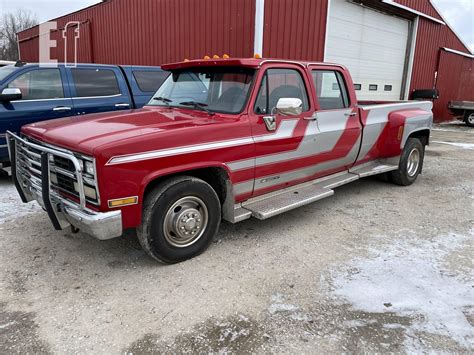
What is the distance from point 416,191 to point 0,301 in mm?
5831

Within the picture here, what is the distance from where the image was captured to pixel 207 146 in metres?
3.46

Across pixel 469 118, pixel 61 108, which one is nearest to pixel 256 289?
pixel 61 108

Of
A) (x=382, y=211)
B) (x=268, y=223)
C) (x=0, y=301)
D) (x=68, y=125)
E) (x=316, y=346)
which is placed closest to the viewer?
(x=316, y=346)

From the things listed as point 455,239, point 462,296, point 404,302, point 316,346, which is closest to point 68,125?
point 316,346

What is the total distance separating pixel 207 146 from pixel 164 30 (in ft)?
32.2

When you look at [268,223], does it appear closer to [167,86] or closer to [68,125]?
[167,86]

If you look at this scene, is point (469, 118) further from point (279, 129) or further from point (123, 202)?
point (123, 202)

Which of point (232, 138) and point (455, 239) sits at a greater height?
point (232, 138)

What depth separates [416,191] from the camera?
6.13 m

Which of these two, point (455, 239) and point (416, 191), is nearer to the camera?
point (455, 239)

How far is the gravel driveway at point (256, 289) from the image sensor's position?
2.60 metres

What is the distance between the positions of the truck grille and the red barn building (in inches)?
264

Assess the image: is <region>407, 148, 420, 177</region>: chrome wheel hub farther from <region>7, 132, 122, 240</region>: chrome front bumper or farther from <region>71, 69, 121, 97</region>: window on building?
<region>71, 69, 121, 97</region>: window on building

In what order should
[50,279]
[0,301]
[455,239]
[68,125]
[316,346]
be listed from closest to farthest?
[316,346] → [0,301] → [50,279] → [68,125] → [455,239]
